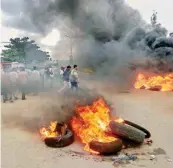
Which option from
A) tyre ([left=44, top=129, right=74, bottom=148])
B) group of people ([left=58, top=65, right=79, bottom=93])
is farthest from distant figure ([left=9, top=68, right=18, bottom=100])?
tyre ([left=44, top=129, right=74, bottom=148])

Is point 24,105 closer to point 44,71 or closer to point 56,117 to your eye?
point 56,117

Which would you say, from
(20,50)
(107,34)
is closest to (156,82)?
(107,34)

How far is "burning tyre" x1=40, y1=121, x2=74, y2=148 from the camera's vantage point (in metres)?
8.20

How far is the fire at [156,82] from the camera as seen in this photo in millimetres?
20745

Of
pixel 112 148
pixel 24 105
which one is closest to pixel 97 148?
pixel 112 148

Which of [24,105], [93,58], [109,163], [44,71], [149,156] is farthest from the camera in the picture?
[93,58]

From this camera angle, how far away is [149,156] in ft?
24.6

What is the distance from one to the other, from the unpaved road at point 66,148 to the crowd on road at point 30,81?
1792 mm

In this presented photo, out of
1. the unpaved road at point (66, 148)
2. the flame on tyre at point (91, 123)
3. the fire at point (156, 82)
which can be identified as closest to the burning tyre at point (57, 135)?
the unpaved road at point (66, 148)

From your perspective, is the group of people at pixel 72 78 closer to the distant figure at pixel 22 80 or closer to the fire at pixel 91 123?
the distant figure at pixel 22 80

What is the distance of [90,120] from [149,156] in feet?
7.61

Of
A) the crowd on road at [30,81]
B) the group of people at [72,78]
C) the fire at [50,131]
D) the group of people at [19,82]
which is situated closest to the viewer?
the fire at [50,131]

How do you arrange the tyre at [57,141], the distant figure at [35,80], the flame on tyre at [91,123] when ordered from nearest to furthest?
the tyre at [57,141] < the flame on tyre at [91,123] < the distant figure at [35,80]

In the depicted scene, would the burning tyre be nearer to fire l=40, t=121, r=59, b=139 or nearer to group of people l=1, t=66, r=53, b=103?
fire l=40, t=121, r=59, b=139
